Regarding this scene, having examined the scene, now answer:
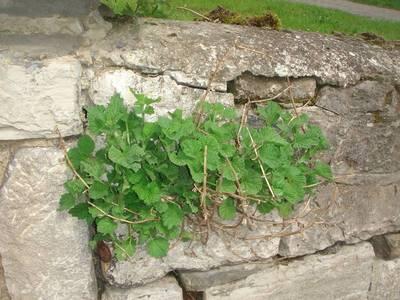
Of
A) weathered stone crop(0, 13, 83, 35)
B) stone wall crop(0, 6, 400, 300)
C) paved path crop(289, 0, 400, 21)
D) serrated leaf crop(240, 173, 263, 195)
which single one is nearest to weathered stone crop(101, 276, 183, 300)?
stone wall crop(0, 6, 400, 300)

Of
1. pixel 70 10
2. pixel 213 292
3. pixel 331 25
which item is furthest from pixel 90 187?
pixel 331 25

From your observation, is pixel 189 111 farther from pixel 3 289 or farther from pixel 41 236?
pixel 3 289

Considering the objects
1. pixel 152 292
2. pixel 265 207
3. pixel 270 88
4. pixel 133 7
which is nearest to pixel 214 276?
pixel 152 292

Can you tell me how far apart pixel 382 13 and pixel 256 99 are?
8.30m

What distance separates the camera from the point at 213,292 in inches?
77.8

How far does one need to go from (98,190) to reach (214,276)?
0.59 metres

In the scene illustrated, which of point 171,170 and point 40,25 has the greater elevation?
point 40,25

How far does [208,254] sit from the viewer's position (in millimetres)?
1914

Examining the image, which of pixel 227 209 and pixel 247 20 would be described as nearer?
pixel 227 209

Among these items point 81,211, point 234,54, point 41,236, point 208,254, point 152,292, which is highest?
point 234,54

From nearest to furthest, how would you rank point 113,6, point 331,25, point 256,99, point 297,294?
point 113,6 < point 256,99 < point 297,294 < point 331,25

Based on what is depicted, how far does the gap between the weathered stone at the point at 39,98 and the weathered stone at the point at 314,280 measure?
81cm

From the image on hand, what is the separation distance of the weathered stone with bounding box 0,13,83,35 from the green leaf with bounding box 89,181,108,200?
1.50 ft

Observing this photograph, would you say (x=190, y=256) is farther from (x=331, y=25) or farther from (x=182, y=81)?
(x=331, y=25)
